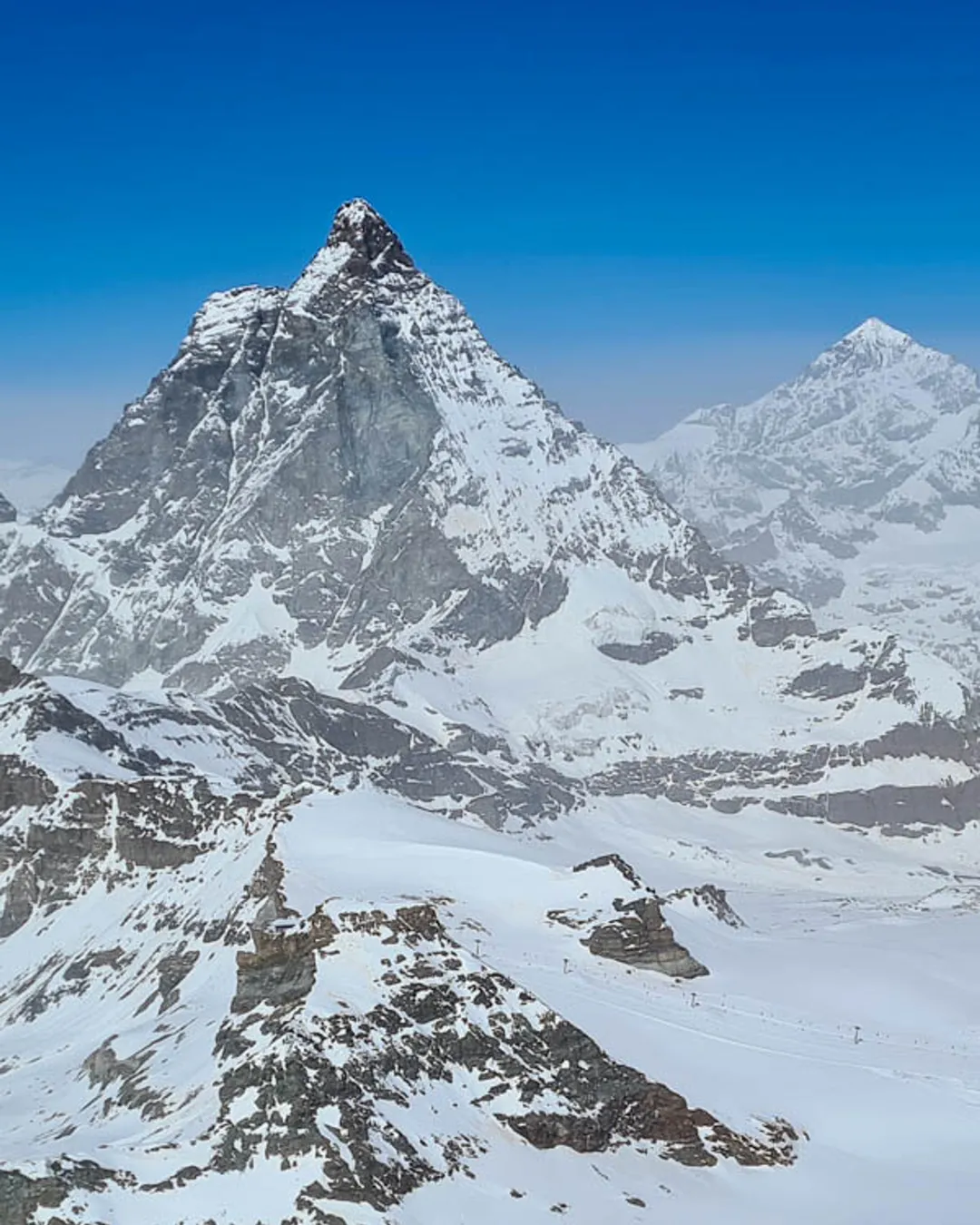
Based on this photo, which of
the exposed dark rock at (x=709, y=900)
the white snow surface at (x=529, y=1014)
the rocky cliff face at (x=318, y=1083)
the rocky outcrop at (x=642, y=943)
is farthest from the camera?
the exposed dark rock at (x=709, y=900)

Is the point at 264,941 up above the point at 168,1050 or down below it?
above

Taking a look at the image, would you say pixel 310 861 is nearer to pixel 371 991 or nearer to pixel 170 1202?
pixel 371 991

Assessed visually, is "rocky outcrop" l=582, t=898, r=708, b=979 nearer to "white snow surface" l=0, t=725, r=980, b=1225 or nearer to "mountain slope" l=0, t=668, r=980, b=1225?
"mountain slope" l=0, t=668, r=980, b=1225

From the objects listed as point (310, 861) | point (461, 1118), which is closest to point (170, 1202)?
point (461, 1118)

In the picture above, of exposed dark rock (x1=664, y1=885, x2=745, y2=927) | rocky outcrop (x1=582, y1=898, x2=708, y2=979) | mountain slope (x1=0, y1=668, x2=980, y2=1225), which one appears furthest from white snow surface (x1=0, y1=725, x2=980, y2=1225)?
exposed dark rock (x1=664, y1=885, x2=745, y2=927)

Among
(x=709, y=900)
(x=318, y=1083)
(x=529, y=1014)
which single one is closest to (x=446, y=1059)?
(x=529, y=1014)

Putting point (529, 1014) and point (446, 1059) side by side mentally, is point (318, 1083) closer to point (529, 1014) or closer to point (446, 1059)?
point (446, 1059)

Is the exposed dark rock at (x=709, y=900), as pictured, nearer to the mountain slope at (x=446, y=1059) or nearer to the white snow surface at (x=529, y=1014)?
the white snow surface at (x=529, y=1014)

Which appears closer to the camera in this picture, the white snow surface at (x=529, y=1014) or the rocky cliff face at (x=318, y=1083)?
the rocky cliff face at (x=318, y=1083)

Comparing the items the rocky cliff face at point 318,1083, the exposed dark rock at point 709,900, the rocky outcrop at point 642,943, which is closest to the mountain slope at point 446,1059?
the rocky cliff face at point 318,1083
